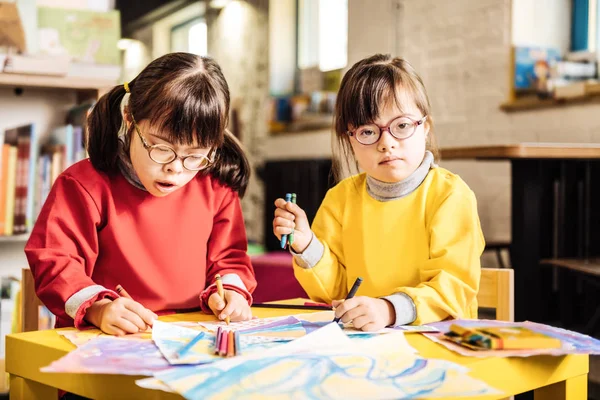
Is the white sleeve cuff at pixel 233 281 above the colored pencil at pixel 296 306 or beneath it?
above

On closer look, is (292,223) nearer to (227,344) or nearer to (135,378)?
(227,344)

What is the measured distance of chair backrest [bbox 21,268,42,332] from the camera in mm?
1355

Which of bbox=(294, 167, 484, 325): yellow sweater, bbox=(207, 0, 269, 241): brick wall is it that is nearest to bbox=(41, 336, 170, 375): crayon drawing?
bbox=(294, 167, 484, 325): yellow sweater

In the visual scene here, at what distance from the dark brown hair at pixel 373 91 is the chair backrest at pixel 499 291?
0.28m

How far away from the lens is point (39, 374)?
848 mm

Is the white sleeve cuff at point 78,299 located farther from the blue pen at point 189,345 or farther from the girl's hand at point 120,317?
the blue pen at point 189,345

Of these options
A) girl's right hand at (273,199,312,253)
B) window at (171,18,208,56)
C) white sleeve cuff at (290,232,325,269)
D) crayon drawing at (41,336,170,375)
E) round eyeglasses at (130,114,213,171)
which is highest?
window at (171,18,208,56)

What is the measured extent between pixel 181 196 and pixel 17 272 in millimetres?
1430

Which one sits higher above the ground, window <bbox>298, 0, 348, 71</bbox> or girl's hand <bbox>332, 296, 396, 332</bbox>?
window <bbox>298, 0, 348, 71</bbox>

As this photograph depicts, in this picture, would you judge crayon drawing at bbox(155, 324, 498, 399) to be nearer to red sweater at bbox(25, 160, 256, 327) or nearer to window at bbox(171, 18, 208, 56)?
red sweater at bbox(25, 160, 256, 327)

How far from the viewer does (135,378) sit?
73cm

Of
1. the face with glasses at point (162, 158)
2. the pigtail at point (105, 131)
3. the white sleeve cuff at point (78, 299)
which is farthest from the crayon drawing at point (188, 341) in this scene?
the pigtail at point (105, 131)

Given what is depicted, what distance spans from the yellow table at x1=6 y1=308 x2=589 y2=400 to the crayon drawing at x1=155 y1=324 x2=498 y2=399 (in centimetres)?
3

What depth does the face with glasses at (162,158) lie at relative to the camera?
3.51 feet
